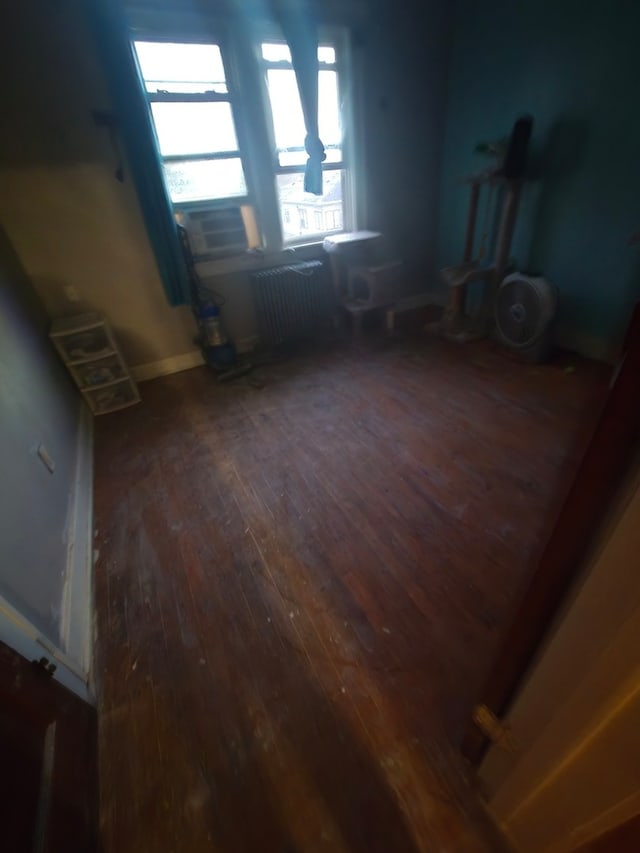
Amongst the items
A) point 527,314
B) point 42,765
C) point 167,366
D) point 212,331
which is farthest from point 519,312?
point 42,765

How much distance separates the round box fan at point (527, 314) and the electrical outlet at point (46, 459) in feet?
9.94

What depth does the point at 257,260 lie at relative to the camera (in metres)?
2.96

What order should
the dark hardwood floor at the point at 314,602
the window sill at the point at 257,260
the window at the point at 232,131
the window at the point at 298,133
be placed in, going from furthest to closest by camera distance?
the window sill at the point at 257,260 → the window at the point at 298,133 → the window at the point at 232,131 → the dark hardwood floor at the point at 314,602

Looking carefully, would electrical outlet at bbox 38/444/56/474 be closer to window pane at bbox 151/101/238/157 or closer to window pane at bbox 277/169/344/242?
window pane at bbox 151/101/238/157

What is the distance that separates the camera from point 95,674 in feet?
3.70

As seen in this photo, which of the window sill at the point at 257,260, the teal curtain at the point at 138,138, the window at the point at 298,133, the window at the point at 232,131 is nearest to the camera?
the teal curtain at the point at 138,138

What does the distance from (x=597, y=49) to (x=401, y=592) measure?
331 cm

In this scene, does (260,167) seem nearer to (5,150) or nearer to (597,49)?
(5,150)

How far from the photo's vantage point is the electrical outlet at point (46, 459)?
1.53 m

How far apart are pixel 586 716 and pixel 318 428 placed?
5.96ft

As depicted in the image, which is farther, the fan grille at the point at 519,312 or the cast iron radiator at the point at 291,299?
the cast iron radiator at the point at 291,299

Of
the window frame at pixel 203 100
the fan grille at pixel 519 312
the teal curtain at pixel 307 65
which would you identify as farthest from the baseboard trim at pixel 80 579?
the fan grille at pixel 519 312

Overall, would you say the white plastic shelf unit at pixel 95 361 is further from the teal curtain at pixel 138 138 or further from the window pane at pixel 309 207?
the window pane at pixel 309 207

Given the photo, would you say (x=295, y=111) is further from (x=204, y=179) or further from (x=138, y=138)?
(x=138, y=138)
